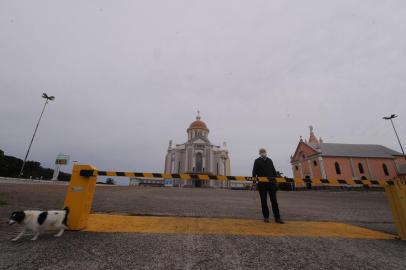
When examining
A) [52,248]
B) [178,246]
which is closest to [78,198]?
[52,248]

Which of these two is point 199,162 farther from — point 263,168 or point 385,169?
point 263,168

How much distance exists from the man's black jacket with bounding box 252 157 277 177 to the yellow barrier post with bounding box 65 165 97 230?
4003 millimetres

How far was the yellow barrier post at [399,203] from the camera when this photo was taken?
3.59 metres

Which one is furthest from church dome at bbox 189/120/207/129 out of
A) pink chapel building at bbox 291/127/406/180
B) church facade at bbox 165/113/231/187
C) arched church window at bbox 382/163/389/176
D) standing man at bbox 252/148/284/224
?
standing man at bbox 252/148/284/224

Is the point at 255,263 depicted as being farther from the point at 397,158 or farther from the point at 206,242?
the point at 397,158

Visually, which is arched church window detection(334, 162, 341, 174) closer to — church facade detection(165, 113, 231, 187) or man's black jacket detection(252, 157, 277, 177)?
church facade detection(165, 113, 231, 187)

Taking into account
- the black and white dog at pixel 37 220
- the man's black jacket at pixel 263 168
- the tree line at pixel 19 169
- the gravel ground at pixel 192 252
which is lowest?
the gravel ground at pixel 192 252

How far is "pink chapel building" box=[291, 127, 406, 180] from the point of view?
37.0 metres

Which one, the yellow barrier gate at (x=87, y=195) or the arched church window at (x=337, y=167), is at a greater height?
the arched church window at (x=337, y=167)

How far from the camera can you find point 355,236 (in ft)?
11.7

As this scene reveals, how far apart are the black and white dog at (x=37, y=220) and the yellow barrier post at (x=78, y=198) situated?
0.22 metres

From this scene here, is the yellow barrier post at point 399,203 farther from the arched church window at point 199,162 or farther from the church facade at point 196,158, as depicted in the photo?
the arched church window at point 199,162

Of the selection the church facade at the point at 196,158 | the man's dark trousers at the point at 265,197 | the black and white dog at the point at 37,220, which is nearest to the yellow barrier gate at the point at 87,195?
the black and white dog at the point at 37,220

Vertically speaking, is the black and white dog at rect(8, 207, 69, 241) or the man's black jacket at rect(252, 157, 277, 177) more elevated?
the man's black jacket at rect(252, 157, 277, 177)
